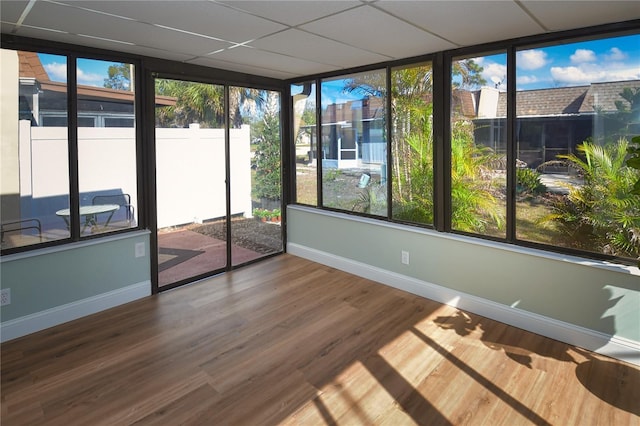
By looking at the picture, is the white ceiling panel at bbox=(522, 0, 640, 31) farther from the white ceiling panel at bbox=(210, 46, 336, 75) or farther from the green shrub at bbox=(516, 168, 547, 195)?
the white ceiling panel at bbox=(210, 46, 336, 75)

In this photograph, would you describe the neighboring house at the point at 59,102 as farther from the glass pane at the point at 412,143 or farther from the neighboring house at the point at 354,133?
the glass pane at the point at 412,143

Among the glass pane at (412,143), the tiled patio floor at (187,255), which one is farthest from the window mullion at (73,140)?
the glass pane at (412,143)

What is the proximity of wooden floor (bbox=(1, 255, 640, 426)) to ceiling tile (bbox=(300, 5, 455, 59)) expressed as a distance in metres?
2.30

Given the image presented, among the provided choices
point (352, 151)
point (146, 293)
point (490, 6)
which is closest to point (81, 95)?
point (146, 293)

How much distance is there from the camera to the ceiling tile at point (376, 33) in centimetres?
254

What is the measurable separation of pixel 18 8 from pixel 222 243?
9.22 feet

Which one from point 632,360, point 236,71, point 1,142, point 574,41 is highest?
point 236,71

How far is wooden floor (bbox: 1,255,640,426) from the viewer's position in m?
2.25

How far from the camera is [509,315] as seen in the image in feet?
10.8

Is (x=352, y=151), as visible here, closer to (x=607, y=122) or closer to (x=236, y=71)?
(x=236, y=71)

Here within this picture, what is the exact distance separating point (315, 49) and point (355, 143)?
4.47ft

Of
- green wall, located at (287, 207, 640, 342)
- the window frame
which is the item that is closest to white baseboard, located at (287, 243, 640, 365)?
green wall, located at (287, 207, 640, 342)

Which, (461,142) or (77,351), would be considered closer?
(77,351)

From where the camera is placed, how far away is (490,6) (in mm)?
2375
